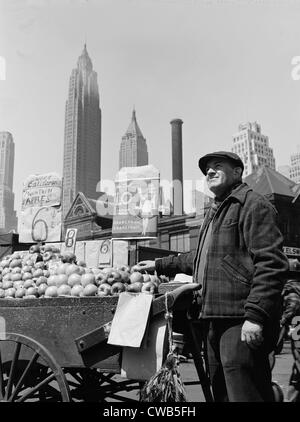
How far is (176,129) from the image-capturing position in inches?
1312

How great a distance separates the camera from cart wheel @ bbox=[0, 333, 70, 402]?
262cm

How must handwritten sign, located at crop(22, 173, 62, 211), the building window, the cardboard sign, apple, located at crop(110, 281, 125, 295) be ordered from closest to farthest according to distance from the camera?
apple, located at crop(110, 281, 125, 295), handwritten sign, located at crop(22, 173, 62, 211), the cardboard sign, the building window

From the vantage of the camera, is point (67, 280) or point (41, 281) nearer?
point (67, 280)

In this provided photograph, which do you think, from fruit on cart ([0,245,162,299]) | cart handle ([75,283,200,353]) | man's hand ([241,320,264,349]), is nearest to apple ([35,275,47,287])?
fruit on cart ([0,245,162,299])

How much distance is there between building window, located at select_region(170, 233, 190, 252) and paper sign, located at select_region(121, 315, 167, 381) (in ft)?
97.3

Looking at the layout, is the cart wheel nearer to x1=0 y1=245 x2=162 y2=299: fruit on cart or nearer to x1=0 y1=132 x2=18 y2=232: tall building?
x1=0 y1=245 x2=162 y2=299: fruit on cart

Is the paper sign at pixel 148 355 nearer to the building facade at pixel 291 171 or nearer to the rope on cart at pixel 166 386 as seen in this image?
the rope on cart at pixel 166 386

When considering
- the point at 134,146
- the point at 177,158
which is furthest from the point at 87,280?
the point at 177,158

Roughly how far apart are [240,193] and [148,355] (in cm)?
112

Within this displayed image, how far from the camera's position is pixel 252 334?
213cm

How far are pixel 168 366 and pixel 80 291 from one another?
1.15 meters

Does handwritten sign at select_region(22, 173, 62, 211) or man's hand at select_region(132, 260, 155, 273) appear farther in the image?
handwritten sign at select_region(22, 173, 62, 211)

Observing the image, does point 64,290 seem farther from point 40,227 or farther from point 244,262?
point 40,227

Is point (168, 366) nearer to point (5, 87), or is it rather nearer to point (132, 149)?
point (5, 87)
